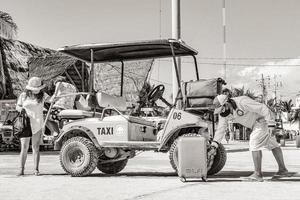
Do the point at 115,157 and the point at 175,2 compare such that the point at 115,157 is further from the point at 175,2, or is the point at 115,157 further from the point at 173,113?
the point at 175,2

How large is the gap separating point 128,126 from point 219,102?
176 cm

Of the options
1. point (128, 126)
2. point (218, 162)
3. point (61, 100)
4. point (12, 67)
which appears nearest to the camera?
point (128, 126)

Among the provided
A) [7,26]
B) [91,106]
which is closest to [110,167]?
[91,106]

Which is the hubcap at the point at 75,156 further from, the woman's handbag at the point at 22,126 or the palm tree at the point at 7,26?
the palm tree at the point at 7,26

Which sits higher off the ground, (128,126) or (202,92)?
(202,92)

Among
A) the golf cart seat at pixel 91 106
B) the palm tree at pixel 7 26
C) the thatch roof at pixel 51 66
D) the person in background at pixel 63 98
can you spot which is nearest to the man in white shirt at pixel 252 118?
the golf cart seat at pixel 91 106

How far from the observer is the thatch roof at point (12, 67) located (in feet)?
93.0

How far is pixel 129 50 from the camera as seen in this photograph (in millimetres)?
10266

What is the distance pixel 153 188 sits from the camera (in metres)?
7.32

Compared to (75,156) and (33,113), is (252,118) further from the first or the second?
(33,113)

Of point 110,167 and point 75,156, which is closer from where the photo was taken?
point 75,156

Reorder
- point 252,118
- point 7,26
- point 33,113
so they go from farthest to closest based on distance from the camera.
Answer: point 7,26, point 33,113, point 252,118

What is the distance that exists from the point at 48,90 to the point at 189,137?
417 cm

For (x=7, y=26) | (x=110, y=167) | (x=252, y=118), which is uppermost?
(x=7, y=26)
